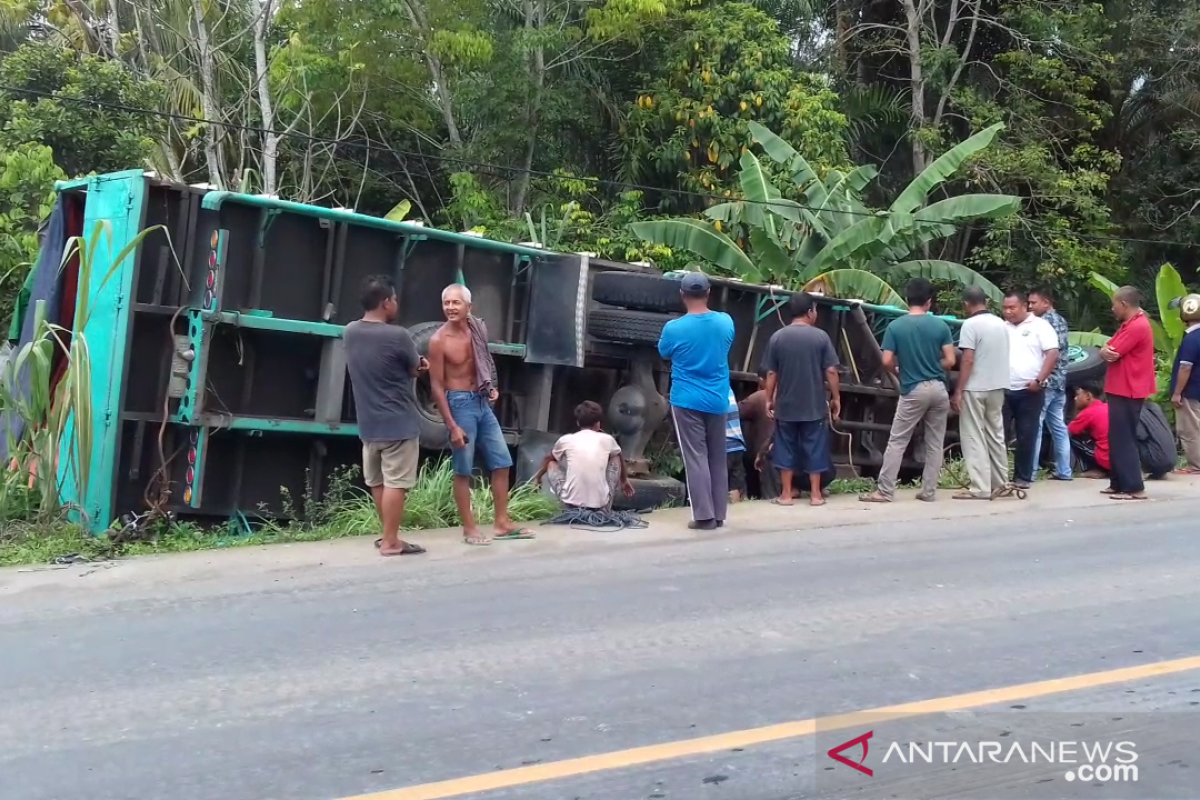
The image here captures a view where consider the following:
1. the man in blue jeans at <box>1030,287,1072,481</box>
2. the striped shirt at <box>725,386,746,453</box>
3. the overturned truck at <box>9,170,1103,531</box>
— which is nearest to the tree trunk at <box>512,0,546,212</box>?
the overturned truck at <box>9,170,1103,531</box>

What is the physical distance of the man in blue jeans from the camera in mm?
10758

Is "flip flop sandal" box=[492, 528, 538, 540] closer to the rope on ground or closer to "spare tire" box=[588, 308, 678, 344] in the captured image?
the rope on ground

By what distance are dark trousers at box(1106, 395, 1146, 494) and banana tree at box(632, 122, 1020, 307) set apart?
4094 mm

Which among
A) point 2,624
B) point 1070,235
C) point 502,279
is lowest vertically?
point 2,624

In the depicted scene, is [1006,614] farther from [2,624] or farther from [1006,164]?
[1006,164]

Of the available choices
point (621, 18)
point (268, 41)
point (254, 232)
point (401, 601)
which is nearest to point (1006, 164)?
point (621, 18)

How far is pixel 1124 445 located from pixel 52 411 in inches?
326

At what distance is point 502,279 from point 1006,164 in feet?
40.7

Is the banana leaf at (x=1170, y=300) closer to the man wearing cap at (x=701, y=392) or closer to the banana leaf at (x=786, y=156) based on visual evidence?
the banana leaf at (x=786, y=156)

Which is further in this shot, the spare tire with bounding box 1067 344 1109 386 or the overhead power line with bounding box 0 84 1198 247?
the overhead power line with bounding box 0 84 1198 247

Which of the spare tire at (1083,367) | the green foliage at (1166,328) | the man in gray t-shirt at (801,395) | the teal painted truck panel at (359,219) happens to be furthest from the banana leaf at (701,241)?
the teal painted truck panel at (359,219)

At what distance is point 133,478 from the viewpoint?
26.2 feet

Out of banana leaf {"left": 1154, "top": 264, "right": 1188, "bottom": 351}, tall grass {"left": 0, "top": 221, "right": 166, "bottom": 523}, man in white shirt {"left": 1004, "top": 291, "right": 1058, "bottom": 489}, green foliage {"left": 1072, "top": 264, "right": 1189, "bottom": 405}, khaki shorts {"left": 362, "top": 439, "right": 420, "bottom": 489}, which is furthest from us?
banana leaf {"left": 1154, "top": 264, "right": 1188, "bottom": 351}

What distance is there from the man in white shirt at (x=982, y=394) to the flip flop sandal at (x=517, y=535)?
3.90 meters
